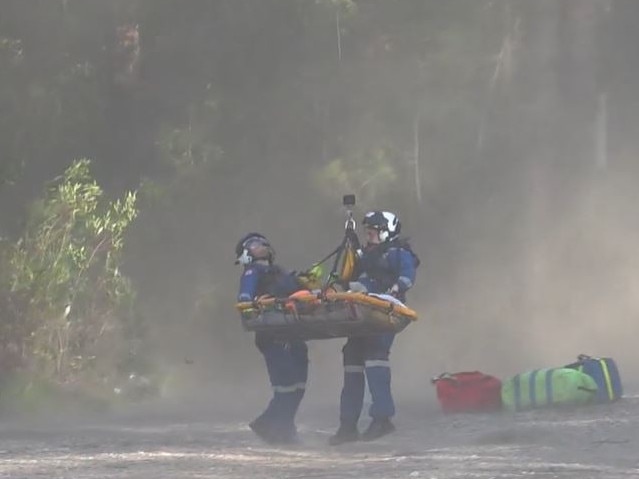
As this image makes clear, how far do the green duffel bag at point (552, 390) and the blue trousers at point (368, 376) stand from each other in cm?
187

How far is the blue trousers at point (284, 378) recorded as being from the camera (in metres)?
10.8

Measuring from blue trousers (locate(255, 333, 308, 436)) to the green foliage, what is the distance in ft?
14.6

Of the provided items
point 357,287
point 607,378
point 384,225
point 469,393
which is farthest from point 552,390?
point 357,287

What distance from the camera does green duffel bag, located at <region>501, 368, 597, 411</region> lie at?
11984 mm

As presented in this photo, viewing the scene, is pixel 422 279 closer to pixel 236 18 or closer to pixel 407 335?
pixel 407 335

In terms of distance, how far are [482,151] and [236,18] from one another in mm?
4479

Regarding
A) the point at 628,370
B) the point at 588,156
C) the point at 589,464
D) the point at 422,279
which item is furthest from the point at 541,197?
the point at 589,464

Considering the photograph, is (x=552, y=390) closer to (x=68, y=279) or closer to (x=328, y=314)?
(x=328, y=314)

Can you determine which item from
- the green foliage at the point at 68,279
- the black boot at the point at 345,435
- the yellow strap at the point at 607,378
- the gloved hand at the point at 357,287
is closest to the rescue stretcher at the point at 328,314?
the gloved hand at the point at 357,287

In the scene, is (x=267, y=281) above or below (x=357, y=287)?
above

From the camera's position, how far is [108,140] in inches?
787

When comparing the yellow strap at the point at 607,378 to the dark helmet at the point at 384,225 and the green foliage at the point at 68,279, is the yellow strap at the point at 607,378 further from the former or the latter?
the green foliage at the point at 68,279

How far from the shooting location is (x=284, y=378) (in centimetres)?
1095

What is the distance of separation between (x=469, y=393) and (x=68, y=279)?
182 inches
